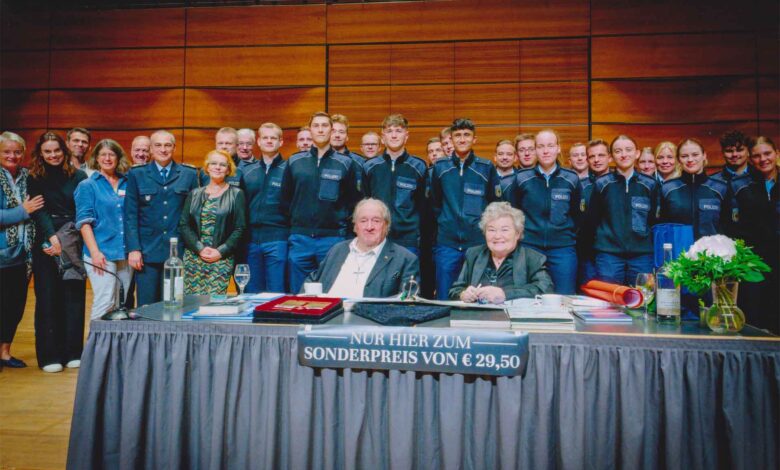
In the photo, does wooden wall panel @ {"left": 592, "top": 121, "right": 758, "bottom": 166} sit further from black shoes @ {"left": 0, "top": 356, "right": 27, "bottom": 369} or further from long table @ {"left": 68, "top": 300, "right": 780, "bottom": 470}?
black shoes @ {"left": 0, "top": 356, "right": 27, "bottom": 369}

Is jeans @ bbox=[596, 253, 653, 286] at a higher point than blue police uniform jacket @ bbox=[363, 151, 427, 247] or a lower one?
lower

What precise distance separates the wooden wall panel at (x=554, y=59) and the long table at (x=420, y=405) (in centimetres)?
477

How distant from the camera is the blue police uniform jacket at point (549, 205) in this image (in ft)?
10.8

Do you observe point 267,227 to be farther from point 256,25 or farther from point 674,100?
point 674,100

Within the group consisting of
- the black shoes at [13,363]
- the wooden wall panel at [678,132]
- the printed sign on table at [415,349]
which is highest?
the wooden wall panel at [678,132]

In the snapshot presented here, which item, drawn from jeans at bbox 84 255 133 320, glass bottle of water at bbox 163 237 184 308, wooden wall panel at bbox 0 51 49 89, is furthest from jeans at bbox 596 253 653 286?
wooden wall panel at bbox 0 51 49 89

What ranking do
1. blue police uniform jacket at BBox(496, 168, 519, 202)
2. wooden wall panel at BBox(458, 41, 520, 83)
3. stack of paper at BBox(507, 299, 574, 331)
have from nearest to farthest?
stack of paper at BBox(507, 299, 574, 331)
blue police uniform jacket at BBox(496, 168, 519, 202)
wooden wall panel at BBox(458, 41, 520, 83)

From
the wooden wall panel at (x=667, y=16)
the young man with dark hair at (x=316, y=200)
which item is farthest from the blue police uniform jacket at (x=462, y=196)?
the wooden wall panel at (x=667, y=16)

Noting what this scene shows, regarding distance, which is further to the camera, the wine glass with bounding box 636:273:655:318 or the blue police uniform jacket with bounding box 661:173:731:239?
the blue police uniform jacket with bounding box 661:173:731:239

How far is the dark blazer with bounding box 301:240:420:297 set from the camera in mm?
2305

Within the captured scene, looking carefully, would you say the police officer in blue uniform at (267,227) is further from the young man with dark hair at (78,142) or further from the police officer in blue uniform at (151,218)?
the young man with dark hair at (78,142)

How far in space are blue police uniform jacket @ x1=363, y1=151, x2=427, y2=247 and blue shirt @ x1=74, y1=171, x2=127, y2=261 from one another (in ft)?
5.32

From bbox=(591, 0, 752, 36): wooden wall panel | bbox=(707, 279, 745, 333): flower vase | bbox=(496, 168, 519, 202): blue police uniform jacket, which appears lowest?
bbox=(707, 279, 745, 333): flower vase

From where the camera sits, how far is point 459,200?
3271 mm
